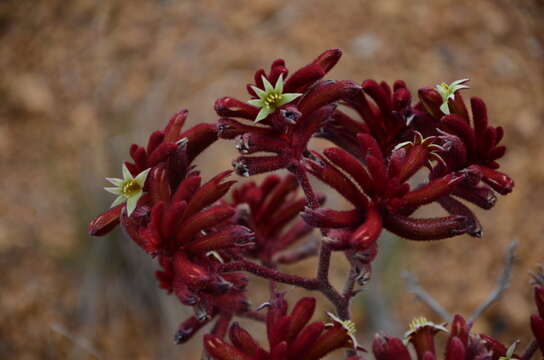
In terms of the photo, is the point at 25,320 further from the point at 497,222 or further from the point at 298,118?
the point at 298,118

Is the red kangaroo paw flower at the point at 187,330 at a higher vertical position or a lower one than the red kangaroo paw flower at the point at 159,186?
lower

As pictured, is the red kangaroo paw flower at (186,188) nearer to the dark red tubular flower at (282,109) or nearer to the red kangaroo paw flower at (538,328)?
the dark red tubular flower at (282,109)

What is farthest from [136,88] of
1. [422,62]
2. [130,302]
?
[422,62]

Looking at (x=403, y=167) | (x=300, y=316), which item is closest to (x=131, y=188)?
(x=300, y=316)

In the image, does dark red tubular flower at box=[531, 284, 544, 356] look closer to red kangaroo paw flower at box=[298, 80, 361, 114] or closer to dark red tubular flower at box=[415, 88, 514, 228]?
dark red tubular flower at box=[415, 88, 514, 228]

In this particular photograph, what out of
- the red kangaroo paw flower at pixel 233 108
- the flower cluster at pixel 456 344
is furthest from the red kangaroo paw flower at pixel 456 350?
the red kangaroo paw flower at pixel 233 108

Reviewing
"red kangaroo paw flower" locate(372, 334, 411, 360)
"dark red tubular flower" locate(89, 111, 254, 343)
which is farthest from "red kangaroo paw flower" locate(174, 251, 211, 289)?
"red kangaroo paw flower" locate(372, 334, 411, 360)
